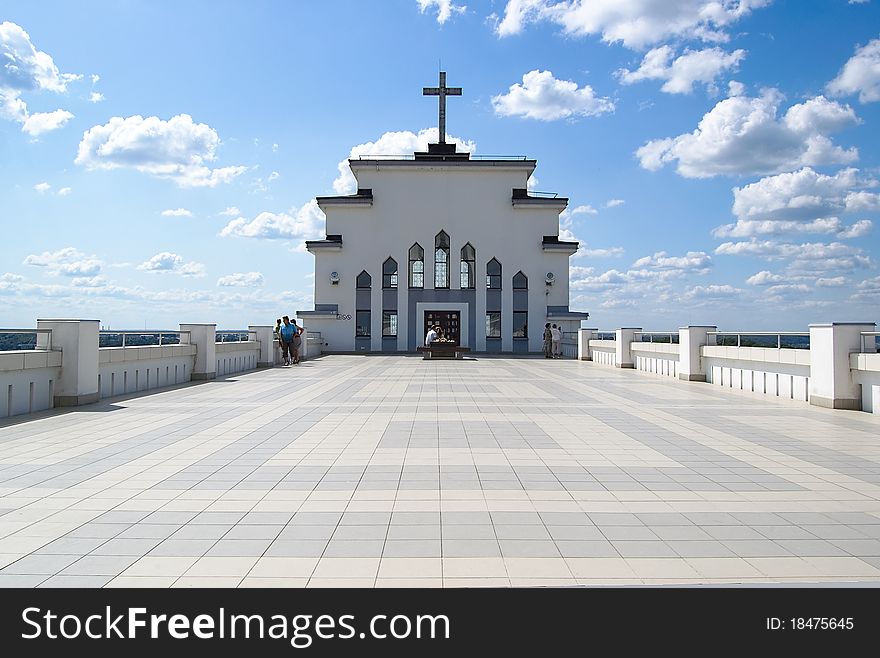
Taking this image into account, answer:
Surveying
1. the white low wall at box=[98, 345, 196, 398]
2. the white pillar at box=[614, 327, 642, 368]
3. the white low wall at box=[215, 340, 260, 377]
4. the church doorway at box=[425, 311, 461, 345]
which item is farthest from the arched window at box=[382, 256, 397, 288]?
the white low wall at box=[98, 345, 196, 398]

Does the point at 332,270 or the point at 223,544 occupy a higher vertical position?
the point at 332,270

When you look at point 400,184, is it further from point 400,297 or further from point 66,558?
point 66,558

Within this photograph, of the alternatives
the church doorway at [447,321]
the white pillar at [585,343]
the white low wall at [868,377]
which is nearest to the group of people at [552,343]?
the white pillar at [585,343]

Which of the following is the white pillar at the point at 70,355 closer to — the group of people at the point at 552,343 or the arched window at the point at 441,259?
the group of people at the point at 552,343

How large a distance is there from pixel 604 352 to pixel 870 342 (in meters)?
16.8

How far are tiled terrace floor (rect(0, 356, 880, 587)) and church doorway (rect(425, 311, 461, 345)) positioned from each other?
3125 centimetres

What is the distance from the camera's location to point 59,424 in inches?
403

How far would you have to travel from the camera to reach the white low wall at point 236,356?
2062cm

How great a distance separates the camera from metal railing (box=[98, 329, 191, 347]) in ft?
47.1

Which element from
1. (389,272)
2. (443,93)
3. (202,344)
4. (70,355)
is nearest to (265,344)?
(202,344)
